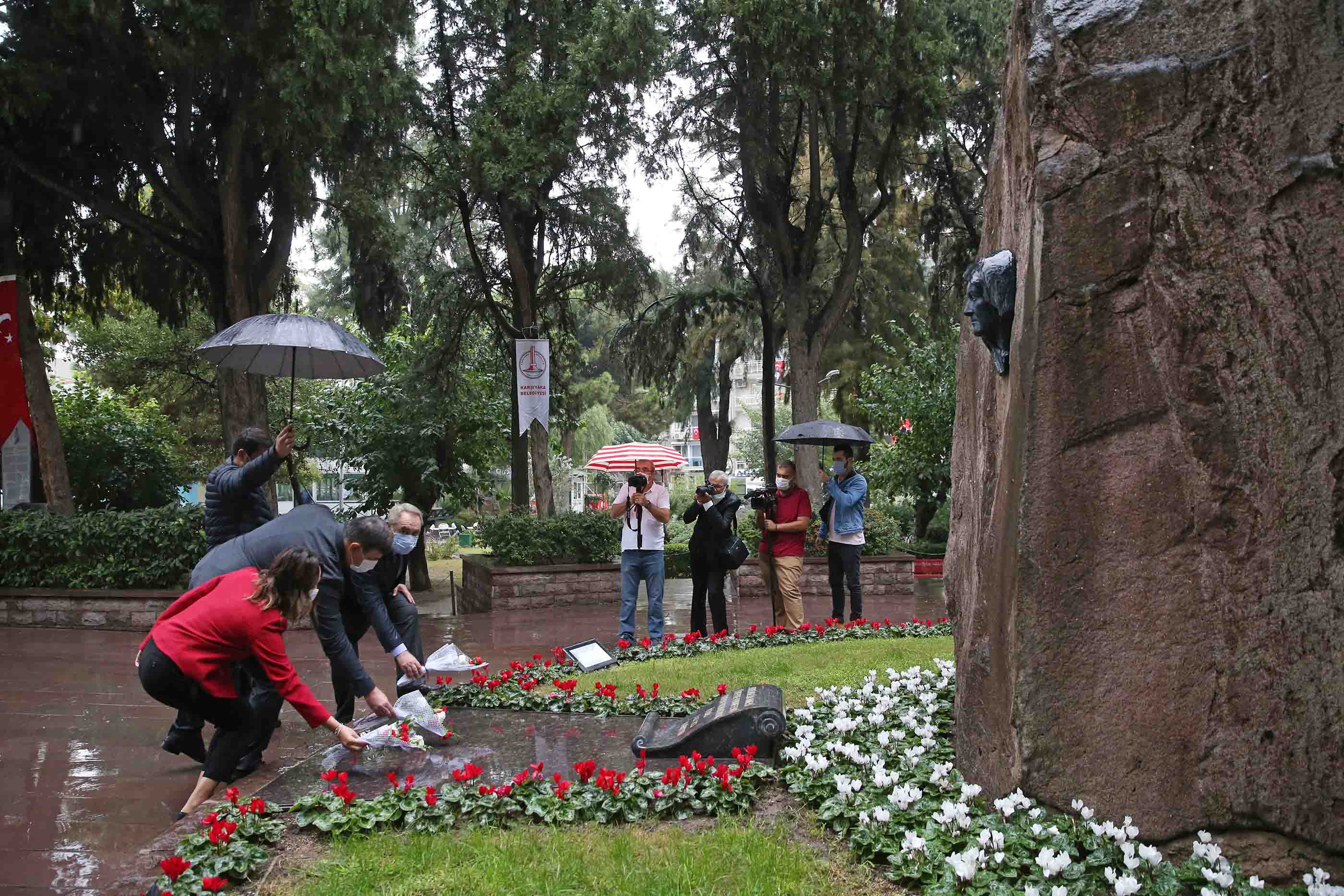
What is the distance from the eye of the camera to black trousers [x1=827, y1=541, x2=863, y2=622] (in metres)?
10.2

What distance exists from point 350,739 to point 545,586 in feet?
30.2

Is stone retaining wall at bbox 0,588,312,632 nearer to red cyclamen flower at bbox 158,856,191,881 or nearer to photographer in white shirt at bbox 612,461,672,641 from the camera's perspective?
photographer in white shirt at bbox 612,461,672,641

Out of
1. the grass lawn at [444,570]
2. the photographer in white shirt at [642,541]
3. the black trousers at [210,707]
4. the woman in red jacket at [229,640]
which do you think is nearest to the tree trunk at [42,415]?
the grass lawn at [444,570]

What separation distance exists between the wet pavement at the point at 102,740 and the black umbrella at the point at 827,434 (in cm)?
223

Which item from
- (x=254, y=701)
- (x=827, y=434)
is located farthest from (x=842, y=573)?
(x=254, y=701)

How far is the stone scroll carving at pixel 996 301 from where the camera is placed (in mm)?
4254

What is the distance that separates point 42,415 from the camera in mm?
13547

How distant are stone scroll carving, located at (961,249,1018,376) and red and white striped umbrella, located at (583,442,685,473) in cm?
658

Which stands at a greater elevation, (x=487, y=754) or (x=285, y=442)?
(x=285, y=442)

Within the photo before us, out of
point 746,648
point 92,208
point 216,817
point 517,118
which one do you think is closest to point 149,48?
point 92,208

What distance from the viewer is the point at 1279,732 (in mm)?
3547

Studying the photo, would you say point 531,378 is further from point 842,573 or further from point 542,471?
point 842,573

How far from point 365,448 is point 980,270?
13691 mm

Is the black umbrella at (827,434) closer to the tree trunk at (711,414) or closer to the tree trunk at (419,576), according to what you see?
the tree trunk at (419,576)
